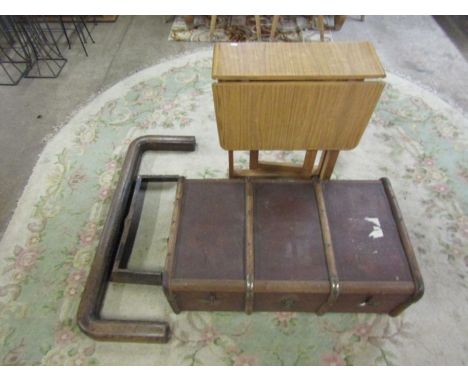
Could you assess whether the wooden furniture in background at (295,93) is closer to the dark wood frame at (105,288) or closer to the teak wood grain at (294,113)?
the teak wood grain at (294,113)

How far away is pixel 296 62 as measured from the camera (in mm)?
898

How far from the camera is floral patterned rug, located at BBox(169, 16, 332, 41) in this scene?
236 cm

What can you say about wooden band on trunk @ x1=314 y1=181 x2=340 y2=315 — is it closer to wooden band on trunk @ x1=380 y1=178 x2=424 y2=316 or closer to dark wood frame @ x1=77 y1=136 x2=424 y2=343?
dark wood frame @ x1=77 y1=136 x2=424 y2=343

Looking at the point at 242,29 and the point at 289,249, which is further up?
the point at 289,249

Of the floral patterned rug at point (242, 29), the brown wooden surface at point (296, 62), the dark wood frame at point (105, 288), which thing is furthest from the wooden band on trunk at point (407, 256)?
the floral patterned rug at point (242, 29)

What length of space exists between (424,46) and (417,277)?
6.86 ft

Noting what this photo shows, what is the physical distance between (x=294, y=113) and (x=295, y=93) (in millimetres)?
73

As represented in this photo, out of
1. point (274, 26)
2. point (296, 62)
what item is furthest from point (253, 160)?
point (274, 26)

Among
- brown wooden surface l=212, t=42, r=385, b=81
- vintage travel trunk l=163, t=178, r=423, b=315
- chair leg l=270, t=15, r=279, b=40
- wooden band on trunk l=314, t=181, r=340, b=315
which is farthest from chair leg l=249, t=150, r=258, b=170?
chair leg l=270, t=15, r=279, b=40

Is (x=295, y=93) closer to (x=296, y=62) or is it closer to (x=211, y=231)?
(x=296, y=62)

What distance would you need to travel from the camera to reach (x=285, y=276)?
91cm

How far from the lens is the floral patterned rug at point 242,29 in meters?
2.36

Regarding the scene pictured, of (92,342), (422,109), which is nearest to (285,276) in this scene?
(92,342)

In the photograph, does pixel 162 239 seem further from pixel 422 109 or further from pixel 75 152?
pixel 422 109
